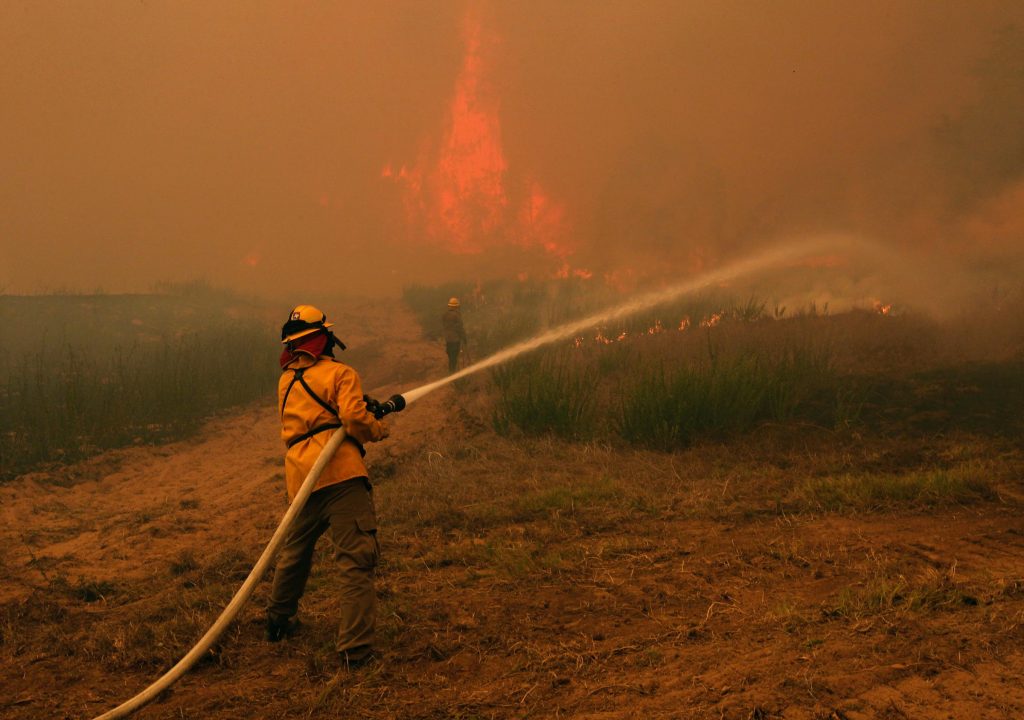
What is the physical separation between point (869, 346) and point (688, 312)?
17.4ft

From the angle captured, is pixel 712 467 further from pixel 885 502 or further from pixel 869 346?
pixel 869 346

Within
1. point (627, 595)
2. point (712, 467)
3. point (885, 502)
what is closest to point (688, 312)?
point (712, 467)

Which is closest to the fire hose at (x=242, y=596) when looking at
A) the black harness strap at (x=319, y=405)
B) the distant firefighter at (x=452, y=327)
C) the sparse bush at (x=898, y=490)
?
the black harness strap at (x=319, y=405)

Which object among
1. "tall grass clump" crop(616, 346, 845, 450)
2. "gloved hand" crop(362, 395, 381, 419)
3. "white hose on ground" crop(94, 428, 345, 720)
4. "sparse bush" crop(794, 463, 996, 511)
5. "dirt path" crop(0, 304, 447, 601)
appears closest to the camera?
"white hose on ground" crop(94, 428, 345, 720)

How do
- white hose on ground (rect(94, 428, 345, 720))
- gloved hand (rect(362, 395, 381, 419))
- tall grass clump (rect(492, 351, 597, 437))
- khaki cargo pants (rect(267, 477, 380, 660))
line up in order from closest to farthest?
white hose on ground (rect(94, 428, 345, 720))
khaki cargo pants (rect(267, 477, 380, 660))
gloved hand (rect(362, 395, 381, 419))
tall grass clump (rect(492, 351, 597, 437))

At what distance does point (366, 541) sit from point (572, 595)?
4.48 feet

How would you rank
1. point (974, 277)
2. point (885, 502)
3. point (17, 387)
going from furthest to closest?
1. point (974, 277)
2. point (17, 387)
3. point (885, 502)

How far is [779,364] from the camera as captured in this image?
8.89 meters

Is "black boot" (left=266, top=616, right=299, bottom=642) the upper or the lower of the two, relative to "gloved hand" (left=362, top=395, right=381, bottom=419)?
lower

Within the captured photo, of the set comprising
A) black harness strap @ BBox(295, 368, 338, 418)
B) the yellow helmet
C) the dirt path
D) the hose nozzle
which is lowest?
the dirt path

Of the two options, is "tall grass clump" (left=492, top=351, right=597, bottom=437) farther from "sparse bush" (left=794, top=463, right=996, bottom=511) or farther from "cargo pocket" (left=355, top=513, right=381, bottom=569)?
"cargo pocket" (left=355, top=513, right=381, bottom=569)

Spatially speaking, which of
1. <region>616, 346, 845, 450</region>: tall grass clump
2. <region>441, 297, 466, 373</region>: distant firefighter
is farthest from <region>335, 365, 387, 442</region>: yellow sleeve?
<region>441, 297, 466, 373</region>: distant firefighter

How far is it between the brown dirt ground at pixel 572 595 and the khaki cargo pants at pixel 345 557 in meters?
0.19

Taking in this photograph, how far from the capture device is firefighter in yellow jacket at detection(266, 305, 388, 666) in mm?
3803
